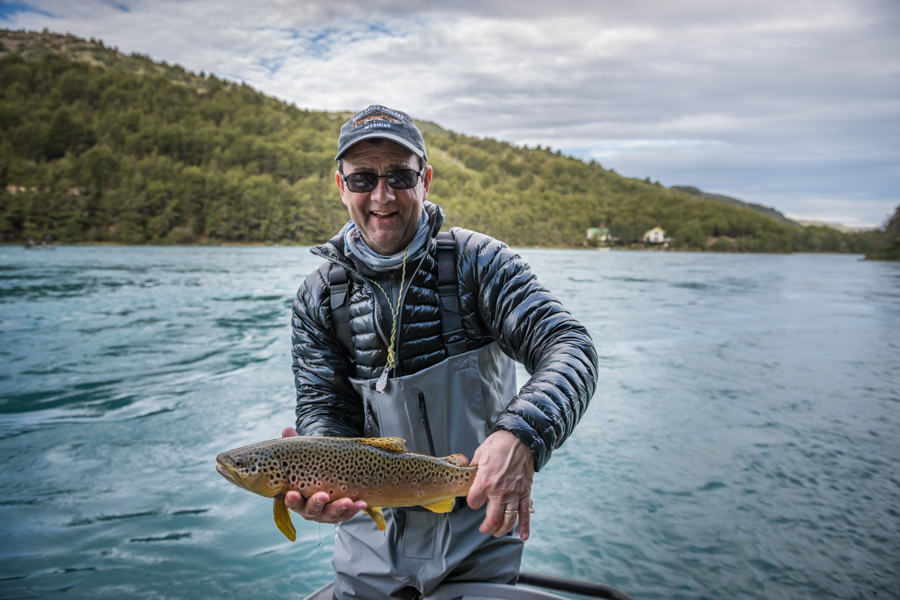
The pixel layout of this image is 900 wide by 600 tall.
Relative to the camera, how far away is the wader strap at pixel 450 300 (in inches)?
93.0

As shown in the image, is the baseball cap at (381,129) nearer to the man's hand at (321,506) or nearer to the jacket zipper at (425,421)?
the jacket zipper at (425,421)

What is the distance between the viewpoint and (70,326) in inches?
→ 602

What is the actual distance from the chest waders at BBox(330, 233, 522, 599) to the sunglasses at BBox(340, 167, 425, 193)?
0.93 ft

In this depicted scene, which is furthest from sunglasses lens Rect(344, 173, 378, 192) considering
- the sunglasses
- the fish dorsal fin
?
the fish dorsal fin

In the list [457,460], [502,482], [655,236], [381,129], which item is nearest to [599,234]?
[655,236]

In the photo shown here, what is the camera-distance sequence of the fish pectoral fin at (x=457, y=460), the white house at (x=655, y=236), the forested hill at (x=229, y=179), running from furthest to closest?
the white house at (x=655, y=236)
the forested hill at (x=229, y=179)
the fish pectoral fin at (x=457, y=460)

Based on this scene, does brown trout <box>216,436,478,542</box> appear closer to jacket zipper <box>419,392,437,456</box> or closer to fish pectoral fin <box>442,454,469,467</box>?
fish pectoral fin <box>442,454,469,467</box>

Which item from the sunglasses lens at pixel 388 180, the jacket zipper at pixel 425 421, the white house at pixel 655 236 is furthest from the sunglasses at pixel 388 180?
the white house at pixel 655 236

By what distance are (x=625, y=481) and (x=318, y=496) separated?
5524mm

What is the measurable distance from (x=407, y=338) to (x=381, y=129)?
89cm

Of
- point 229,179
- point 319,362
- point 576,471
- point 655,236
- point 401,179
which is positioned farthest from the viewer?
point 655,236

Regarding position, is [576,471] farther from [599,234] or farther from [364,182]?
[599,234]

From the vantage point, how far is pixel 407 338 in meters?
2.38

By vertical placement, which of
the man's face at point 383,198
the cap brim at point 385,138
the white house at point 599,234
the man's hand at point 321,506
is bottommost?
the man's hand at point 321,506
